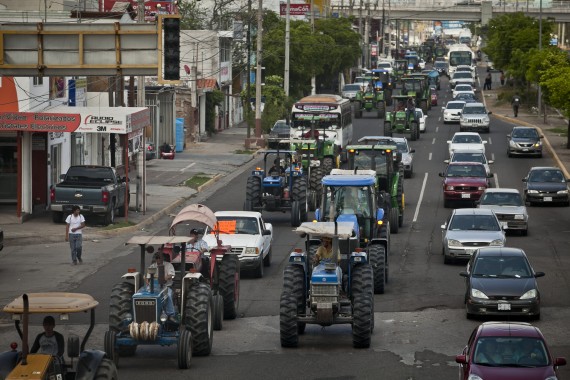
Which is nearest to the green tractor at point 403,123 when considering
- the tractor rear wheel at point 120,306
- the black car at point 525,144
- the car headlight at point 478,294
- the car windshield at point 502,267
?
the black car at point 525,144

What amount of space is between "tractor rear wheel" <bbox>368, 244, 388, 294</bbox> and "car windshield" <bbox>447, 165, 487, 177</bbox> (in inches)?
689

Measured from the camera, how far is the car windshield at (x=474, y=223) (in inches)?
1353

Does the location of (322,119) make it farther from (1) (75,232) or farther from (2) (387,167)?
(1) (75,232)

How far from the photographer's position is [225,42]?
79.4 metres

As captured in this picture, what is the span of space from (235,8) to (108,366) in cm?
9974

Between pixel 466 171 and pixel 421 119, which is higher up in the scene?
pixel 466 171

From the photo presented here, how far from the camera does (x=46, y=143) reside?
1732 inches

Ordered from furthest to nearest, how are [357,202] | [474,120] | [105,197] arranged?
[474,120] < [105,197] < [357,202]

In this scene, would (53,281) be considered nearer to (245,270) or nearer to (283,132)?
(245,270)

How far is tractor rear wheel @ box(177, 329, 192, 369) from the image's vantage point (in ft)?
68.8

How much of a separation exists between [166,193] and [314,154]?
6167 mm

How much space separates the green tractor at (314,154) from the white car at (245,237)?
10.5 metres

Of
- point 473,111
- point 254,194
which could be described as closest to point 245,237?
point 254,194

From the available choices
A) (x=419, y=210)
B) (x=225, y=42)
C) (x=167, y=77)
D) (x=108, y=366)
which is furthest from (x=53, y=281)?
(x=225, y=42)
